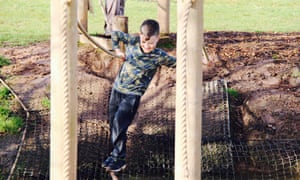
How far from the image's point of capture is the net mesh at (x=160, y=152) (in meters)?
7.56

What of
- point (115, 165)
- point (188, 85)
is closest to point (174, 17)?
point (115, 165)

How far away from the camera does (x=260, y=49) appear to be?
33.7 feet

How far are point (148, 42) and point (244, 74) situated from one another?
13.5 feet

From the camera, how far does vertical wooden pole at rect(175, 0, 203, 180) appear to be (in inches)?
175

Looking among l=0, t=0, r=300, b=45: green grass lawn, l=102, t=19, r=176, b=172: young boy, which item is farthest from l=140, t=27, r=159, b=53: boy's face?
l=0, t=0, r=300, b=45: green grass lawn

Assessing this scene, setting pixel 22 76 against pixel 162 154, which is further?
pixel 22 76

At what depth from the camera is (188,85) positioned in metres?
4.48

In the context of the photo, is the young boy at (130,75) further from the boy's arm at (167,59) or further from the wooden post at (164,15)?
the wooden post at (164,15)

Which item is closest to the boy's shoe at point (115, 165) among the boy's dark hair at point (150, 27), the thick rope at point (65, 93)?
the boy's dark hair at point (150, 27)

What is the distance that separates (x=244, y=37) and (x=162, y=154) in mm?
3774

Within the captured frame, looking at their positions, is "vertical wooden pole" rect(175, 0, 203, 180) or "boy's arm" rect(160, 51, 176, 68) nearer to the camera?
"vertical wooden pole" rect(175, 0, 203, 180)

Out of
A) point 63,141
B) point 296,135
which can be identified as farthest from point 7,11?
point 63,141

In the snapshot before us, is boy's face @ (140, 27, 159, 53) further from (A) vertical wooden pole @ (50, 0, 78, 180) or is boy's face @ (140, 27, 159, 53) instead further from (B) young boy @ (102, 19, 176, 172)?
(A) vertical wooden pole @ (50, 0, 78, 180)

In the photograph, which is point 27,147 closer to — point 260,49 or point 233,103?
point 233,103
